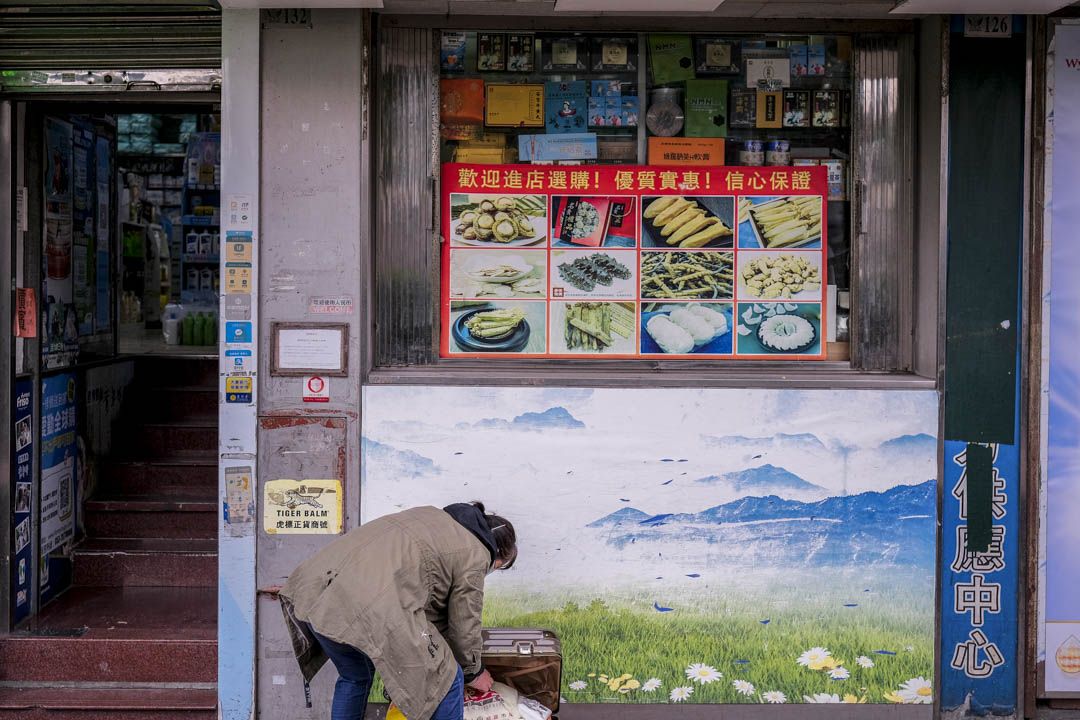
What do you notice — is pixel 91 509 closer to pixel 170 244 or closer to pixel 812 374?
pixel 812 374

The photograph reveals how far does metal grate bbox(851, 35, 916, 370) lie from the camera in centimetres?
459

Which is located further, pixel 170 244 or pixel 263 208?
pixel 170 244

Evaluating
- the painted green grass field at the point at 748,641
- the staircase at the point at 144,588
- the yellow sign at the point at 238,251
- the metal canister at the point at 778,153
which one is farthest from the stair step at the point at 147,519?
the metal canister at the point at 778,153

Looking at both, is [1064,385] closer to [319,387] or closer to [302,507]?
[319,387]

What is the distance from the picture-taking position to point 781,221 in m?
4.67

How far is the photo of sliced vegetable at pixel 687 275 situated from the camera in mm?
4656

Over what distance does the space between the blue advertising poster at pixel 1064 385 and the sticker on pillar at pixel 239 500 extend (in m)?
3.72

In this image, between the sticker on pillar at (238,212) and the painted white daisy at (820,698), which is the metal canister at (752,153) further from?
the painted white daisy at (820,698)

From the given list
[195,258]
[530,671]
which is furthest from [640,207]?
[195,258]

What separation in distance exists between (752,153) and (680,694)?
2.64 meters

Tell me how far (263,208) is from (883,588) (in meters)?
3.38

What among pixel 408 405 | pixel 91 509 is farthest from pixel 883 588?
pixel 91 509

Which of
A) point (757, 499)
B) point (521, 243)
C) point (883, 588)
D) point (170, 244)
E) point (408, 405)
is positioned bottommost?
point (883, 588)

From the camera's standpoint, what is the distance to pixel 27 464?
4.97 metres
